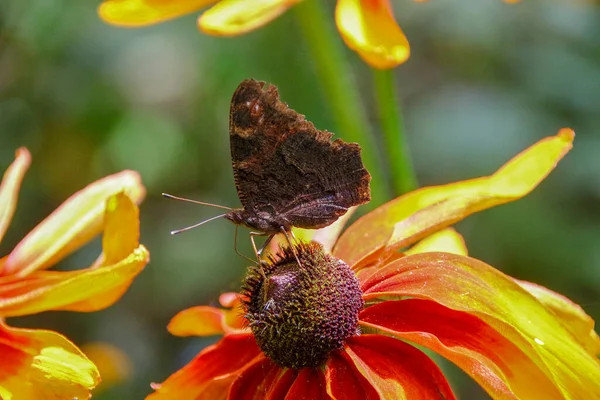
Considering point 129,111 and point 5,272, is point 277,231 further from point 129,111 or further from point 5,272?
point 129,111

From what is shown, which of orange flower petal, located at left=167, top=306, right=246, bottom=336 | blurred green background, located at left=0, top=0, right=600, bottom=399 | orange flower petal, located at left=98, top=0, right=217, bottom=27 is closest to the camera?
orange flower petal, located at left=167, top=306, right=246, bottom=336

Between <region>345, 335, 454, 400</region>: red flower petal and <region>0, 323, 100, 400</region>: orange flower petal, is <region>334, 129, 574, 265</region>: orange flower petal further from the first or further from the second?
<region>0, 323, 100, 400</region>: orange flower petal

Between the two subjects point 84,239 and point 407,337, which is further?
point 84,239

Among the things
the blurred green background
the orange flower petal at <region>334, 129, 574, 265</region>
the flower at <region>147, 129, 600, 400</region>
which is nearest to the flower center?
the flower at <region>147, 129, 600, 400</region>

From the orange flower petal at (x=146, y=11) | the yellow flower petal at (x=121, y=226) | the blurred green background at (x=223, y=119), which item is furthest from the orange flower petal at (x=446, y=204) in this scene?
the blurred green background at (x=223, y=119)

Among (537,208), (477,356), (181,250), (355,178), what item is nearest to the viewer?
(477,356)

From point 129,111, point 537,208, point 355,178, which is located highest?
point 355,178

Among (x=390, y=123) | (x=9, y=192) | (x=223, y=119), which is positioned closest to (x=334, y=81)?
(x=390, y=123)

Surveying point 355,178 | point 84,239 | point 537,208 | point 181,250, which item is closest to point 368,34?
point 355,178
